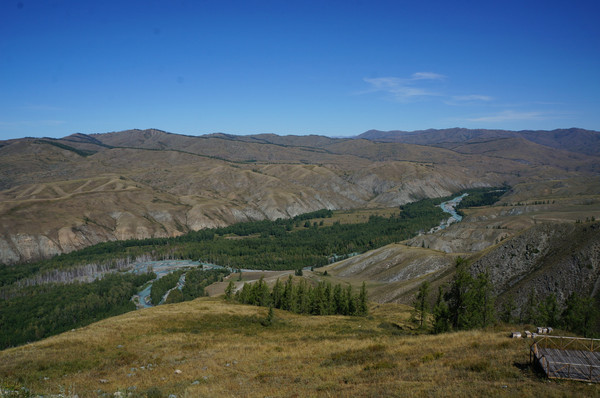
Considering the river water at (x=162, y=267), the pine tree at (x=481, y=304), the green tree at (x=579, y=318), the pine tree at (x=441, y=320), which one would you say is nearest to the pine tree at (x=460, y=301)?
the pine tree at (x=441, y=320)

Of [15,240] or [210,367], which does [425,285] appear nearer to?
[210,367]

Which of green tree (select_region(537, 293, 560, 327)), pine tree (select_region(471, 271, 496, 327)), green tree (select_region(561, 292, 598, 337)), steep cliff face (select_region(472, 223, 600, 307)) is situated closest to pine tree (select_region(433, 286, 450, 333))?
pine tree (select_region(471, 271, 496, 327))

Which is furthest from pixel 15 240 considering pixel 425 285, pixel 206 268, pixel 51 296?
pixel 425 285

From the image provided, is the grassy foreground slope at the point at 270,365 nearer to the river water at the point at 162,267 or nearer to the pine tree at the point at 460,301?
the pine tree at the point at 460,301

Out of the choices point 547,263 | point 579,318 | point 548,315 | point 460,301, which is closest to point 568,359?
point 460,301

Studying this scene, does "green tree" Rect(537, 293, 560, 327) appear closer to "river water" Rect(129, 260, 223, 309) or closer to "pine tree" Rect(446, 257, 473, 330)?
"pine tree" Rect(446, 257, 473, 330)

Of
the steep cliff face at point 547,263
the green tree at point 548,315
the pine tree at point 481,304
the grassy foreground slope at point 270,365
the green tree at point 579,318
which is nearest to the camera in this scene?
the grassy foreground slope at point 270,365
